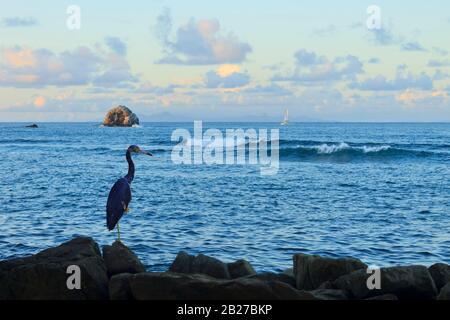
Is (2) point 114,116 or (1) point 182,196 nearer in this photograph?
(1) point 182,196

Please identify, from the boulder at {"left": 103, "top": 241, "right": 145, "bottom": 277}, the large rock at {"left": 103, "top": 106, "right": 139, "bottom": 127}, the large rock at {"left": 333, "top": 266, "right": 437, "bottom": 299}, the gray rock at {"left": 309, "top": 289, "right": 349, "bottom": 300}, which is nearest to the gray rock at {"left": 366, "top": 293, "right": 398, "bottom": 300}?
the large rock at {"left": 333, "top": 266, "right": 437, "bottom": 299}

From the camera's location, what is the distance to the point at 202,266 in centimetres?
1145

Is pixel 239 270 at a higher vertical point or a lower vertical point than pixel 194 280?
lower

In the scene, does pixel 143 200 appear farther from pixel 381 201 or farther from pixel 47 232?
pixel 381 201

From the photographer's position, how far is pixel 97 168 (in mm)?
44625

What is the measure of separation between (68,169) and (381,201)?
25564mm

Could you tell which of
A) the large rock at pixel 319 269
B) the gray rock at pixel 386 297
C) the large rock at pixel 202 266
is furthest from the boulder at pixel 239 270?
the gray rock at pixel 386 297

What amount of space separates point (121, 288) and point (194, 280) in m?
1.44

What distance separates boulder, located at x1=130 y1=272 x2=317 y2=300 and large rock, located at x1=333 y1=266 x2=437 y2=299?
4.31ft

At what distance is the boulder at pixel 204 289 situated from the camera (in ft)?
29.9

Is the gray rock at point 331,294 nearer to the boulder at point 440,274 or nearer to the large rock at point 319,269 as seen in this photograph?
the large rock at point 319,269

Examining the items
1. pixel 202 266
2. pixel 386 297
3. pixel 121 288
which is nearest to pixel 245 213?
pixel 202 266

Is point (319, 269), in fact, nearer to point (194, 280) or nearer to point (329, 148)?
point (194, 280)
